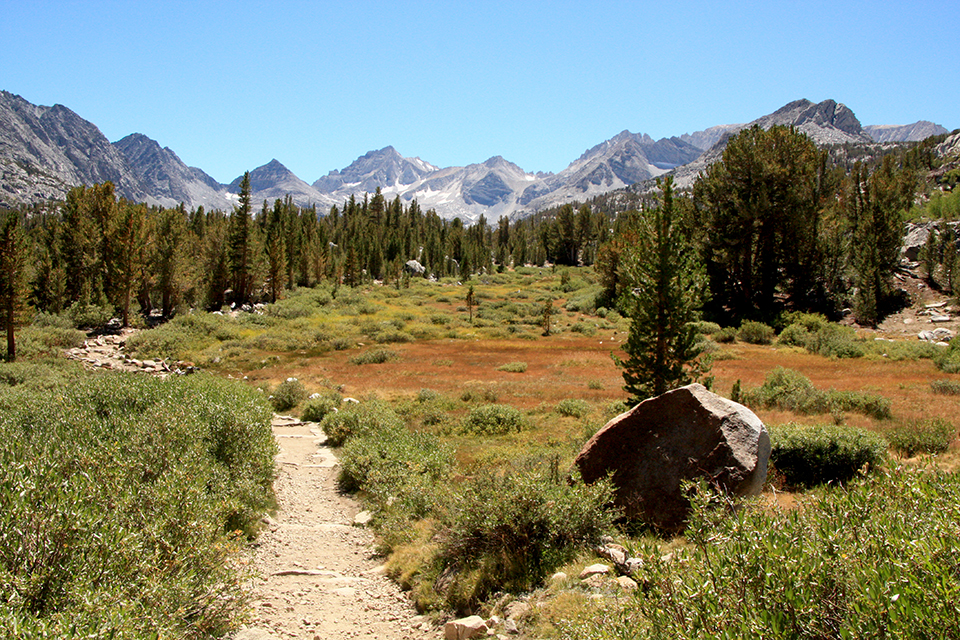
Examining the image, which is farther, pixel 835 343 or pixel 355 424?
pixel 835 343

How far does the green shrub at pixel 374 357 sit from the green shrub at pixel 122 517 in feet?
70.1

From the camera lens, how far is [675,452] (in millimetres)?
8422

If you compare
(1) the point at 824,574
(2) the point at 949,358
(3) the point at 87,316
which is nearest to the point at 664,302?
(1) the point at 824,574

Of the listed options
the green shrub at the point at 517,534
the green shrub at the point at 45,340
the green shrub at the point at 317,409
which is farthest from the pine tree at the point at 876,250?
the green shrub at the point at 45,340

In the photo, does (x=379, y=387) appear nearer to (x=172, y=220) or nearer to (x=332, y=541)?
(x=332, y=541)

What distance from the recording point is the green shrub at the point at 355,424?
53.8 feet

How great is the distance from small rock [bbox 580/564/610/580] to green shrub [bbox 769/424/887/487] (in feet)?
19.8

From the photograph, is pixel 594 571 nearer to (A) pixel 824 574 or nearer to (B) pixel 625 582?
(B) pixel 625 582

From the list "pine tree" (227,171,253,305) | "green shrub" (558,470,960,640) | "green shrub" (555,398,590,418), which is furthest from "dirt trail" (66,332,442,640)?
"pine tree" (227,171,253,305)

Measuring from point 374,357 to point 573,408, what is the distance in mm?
17964

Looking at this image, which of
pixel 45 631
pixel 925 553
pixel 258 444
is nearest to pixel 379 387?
pixel 258 444

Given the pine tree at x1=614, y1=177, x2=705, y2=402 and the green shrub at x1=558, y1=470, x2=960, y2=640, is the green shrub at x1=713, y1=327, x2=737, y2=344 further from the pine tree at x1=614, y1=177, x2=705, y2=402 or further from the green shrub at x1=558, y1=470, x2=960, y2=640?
the green shrub at x1=558, y1=470, x2=960, y2=640

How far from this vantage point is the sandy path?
702 cm

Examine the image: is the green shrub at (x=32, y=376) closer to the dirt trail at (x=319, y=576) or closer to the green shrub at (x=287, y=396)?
the green shrub at (x=287, y=396)
